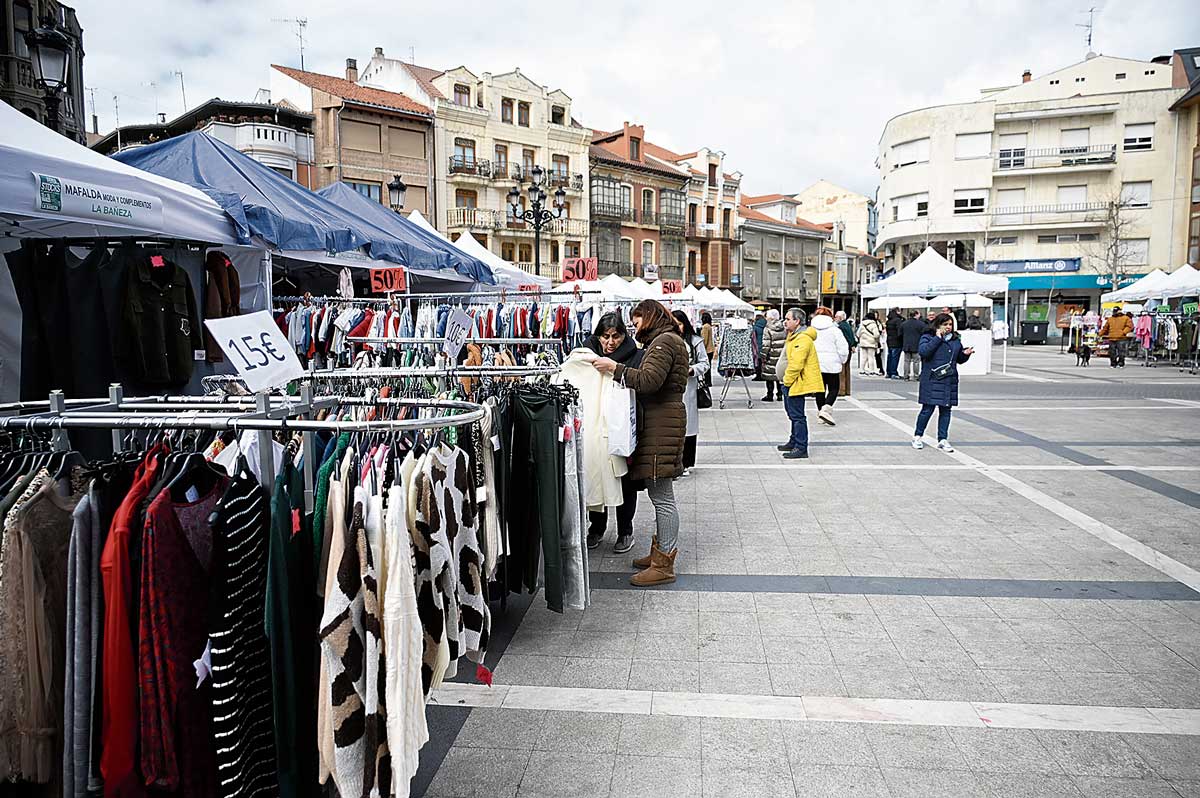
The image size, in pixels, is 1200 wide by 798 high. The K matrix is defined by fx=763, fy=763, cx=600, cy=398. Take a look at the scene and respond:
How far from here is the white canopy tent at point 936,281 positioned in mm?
17500

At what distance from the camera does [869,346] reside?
2139cm

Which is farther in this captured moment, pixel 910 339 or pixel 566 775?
pixel 910 339

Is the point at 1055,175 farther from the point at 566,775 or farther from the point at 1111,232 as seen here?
the point at 566,775

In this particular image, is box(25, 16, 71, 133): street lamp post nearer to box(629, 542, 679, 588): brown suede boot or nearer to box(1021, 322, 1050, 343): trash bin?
box(629, 542, 679, 588): brown suede boot

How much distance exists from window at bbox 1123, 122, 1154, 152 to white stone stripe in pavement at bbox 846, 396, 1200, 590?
43922 mm

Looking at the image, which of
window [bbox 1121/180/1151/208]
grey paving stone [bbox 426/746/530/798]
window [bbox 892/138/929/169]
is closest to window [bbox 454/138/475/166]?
window [bbox 892/138/929/169]

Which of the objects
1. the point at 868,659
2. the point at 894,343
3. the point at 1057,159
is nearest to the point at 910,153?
the point at 1057,159

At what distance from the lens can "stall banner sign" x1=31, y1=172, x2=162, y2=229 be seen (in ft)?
11.6

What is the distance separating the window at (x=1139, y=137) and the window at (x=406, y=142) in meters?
38.1

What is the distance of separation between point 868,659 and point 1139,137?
5003 centimetres

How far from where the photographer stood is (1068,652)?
387 centimetres

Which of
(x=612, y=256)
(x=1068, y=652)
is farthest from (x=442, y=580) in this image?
(x=612, y=256)

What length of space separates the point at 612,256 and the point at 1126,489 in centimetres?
4063

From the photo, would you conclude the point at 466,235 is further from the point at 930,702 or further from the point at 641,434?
the point at 930,702
